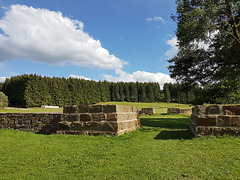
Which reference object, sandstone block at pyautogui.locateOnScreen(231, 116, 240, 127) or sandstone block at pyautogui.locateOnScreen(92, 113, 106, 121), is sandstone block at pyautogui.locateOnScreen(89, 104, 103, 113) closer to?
sandstone block at pyautogui.locateOnScreen(92, 113, 106, 121)

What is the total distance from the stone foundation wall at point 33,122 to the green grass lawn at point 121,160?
270 cm

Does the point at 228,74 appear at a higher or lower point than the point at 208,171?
higher

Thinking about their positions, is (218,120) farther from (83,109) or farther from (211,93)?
(211,93)

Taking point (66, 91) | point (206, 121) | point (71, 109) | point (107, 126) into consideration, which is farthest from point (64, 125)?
point (66, 91)

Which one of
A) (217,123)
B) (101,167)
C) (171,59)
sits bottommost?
(101,167)

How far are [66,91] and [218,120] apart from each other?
6319 cm

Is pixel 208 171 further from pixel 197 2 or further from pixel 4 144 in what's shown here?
pixel 197 2

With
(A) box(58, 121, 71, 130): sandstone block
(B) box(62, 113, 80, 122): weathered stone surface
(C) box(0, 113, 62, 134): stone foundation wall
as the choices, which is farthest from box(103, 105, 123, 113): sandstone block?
(C) box(0, 113, 62, 134): stone foundation wall

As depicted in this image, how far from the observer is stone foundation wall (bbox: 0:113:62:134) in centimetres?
845

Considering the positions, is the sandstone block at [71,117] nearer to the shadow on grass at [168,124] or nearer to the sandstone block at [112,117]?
the sandstone block at [112,117]

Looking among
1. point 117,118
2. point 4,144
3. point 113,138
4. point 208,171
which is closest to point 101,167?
point 208,171

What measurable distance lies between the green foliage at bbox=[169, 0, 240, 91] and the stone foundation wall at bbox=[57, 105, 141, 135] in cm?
836

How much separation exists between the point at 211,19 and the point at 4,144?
1367 cm

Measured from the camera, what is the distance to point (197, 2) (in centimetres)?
1257
